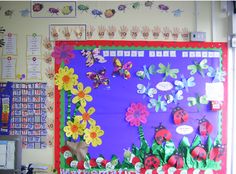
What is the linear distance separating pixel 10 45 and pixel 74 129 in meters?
0.91

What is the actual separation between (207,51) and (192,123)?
0.64 meters

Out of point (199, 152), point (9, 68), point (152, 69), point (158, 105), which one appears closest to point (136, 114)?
point (158, 105)

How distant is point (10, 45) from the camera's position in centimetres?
213

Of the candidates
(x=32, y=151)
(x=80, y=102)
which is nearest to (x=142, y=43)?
(x=80, y=102)

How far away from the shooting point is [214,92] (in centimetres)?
215

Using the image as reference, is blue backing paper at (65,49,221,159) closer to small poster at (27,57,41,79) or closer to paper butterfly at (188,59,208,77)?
paper butterfly at (188,59,208,77)

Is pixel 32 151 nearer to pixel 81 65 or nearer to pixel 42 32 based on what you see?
pixel 81 65

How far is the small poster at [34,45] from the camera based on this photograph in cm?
213

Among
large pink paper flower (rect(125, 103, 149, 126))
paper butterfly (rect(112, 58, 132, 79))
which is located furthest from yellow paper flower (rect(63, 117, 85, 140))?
paper butterfly (rect(112, 58, 132, 79))

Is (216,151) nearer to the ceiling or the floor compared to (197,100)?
nearer to the floor

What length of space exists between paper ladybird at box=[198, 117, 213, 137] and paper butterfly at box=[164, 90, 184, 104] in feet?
0.91

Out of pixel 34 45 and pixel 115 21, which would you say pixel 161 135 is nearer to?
pixel 115 21

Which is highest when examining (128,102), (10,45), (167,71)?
(10,45)

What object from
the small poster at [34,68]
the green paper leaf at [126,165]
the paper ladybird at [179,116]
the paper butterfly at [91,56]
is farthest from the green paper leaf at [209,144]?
the small poster at [34,68]
